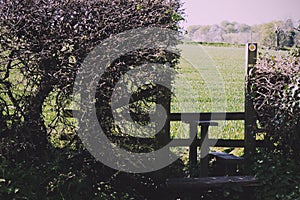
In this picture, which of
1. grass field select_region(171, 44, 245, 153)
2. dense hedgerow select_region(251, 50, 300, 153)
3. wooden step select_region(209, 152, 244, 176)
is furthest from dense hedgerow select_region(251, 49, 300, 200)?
grass field select_region(171, 44, 245, 153)

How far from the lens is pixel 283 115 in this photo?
5.89 metres

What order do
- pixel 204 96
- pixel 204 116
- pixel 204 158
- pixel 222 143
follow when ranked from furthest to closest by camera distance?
1. pixel 204 96
2. pixel 222 143
3. pixel 204 116
4. pixel 204 158

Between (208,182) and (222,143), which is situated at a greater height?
(222,143)

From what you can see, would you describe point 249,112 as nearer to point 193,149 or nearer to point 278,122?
point 278,122

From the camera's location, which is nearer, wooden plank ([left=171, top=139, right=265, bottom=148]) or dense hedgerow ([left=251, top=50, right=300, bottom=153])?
dense hedgerow ([left=251, top=50, right=300, bottom=153])

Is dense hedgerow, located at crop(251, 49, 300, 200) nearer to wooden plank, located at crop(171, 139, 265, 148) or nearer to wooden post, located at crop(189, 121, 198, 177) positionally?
wooden plank, located at crop(171, 139, 265, 148)

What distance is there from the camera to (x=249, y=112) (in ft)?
20.8

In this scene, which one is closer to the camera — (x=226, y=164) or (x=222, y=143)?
(x=226, y=164)

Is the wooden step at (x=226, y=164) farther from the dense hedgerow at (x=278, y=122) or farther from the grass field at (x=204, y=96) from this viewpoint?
the grass field at (x=204, y=96)

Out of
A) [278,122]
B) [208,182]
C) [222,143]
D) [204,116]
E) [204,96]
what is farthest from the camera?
[204,96]

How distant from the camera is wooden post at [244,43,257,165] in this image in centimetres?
632

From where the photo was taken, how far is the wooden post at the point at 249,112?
20.7 feet

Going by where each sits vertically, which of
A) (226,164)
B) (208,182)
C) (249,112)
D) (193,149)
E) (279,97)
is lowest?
(208,182)

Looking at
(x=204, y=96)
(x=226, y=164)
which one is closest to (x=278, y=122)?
(x=226, y=164)
